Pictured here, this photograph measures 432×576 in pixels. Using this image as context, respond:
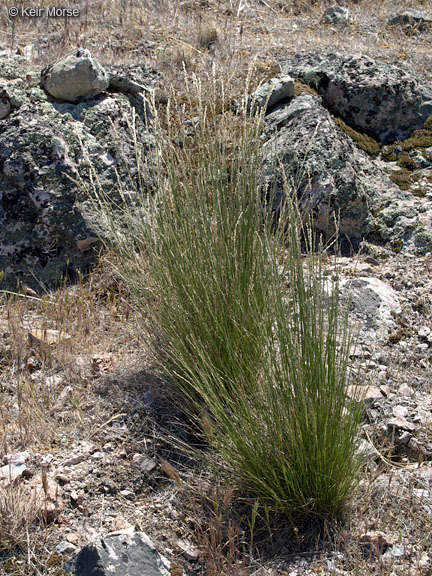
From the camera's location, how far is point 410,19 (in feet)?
24.2

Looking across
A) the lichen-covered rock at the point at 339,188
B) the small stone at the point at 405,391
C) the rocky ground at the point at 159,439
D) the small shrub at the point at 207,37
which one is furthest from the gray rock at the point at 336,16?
the small stone at the point at 405,391

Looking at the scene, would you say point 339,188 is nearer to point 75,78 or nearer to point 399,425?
point 399,425

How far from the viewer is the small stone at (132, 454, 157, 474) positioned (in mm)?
2459

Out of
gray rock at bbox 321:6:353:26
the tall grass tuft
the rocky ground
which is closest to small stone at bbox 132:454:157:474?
the rocky ground

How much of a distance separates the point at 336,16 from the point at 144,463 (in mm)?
6847

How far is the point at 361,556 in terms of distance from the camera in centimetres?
204

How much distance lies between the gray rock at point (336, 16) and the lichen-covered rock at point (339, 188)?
367cm

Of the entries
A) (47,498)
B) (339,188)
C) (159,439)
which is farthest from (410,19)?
(47,498)

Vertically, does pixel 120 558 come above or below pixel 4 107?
below

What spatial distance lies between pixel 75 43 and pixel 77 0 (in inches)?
70.0

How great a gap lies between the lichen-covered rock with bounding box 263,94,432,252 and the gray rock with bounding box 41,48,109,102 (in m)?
1.30

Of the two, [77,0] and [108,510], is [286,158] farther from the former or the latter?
[77,0]

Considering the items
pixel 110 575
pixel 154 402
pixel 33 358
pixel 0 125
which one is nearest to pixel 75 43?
pixel 0 125

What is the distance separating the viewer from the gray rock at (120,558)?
6.12 ft
